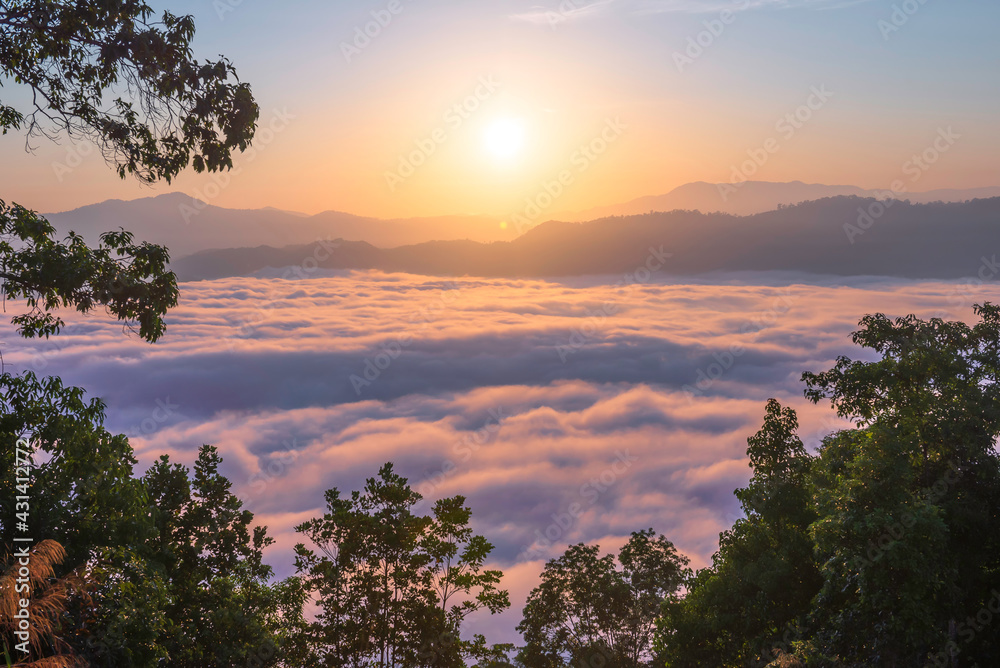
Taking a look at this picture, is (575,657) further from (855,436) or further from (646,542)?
(855,436)

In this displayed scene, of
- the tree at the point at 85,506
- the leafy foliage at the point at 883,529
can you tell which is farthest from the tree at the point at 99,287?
the leafy foliage at the point at 883,529

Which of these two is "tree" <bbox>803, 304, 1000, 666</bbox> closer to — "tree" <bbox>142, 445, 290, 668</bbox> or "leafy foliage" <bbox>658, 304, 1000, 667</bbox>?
"leafy foliage" <bbox>658, 304, 1000, 667</bbox>

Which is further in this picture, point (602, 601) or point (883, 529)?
point (602, 601)

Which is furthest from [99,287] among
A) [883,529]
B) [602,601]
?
[602,601]

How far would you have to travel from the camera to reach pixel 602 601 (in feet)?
121

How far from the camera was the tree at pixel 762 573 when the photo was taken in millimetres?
22016

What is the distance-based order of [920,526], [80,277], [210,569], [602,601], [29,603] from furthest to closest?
[602,601] → [210,569] → [920,526] → [80,277] → [29,603]

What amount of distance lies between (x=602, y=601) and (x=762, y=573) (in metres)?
16.3

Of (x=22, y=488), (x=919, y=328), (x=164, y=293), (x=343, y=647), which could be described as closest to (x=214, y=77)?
(x=164, y=293)

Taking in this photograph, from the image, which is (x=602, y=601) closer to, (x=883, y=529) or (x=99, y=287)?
(x=883, y=529)

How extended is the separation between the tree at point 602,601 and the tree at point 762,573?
1189 cm

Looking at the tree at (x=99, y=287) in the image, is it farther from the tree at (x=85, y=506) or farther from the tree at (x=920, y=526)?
the tree at (x=920, y=526)

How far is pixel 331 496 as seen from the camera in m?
23.4

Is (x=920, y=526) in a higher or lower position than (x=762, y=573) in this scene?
higher
